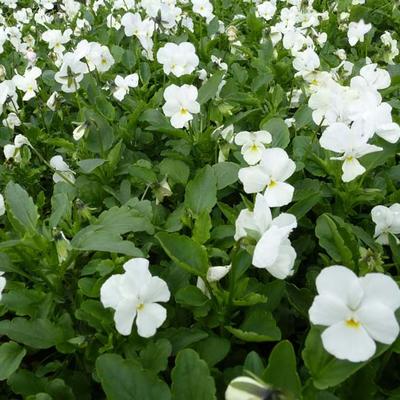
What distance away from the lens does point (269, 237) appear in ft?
3.50

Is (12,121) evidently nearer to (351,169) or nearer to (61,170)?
(61,170)

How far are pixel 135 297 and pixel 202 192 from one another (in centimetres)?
46

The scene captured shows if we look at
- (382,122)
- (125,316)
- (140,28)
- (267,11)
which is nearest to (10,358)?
(125,316)

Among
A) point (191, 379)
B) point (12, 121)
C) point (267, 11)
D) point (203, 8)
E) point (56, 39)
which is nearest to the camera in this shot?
point (191, 379)

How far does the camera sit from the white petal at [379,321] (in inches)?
32.9

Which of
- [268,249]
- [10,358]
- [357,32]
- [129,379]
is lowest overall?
[10,358]

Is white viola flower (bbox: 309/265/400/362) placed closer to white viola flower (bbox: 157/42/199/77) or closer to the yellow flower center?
the yellow flower center

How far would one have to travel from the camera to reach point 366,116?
56.7 inches

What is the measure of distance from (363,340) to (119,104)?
1.62 m

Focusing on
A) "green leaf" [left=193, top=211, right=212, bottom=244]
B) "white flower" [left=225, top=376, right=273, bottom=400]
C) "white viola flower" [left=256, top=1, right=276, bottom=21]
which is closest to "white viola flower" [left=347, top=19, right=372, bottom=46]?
"white viola flower" [left=256, top=1, right=276, bottom=21]

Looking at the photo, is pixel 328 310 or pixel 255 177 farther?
pixel 255 177

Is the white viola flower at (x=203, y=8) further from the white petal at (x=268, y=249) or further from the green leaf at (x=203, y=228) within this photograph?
the white petal at (x=268, y=249)

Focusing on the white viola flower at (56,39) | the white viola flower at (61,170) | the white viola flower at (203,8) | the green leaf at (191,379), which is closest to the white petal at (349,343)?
the green leaf at (191,379)

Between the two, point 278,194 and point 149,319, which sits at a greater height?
point 278,194
